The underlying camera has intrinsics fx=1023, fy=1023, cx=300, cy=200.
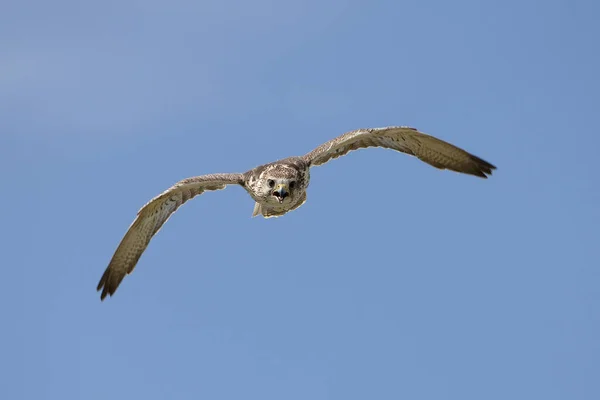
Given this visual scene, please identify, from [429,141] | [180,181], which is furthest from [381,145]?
[180,181]

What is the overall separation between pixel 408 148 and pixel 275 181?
10.9 ft

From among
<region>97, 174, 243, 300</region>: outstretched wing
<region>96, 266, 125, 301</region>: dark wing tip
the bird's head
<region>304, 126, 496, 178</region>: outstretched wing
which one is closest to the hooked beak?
the bird's head

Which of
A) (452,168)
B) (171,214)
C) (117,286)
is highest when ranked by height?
(452,168)

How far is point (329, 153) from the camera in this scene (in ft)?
64.4

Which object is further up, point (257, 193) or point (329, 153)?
point (329, 153)

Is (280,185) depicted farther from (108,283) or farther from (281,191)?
(108,283)

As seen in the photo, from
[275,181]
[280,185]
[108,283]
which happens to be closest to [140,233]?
[108,283]

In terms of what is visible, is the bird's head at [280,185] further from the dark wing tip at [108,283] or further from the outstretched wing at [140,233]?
the dark wing tip at [108,283]

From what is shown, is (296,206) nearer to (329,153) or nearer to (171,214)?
(329,153)

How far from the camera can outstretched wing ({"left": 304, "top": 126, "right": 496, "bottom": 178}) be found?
19.2m

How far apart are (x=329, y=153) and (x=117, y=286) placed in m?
4.97

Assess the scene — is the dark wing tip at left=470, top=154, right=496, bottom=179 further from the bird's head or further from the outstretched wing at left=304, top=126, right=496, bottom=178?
the bird's head

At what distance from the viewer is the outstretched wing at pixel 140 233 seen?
20.0 meters

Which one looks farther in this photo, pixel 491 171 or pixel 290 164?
pixel 491 171
